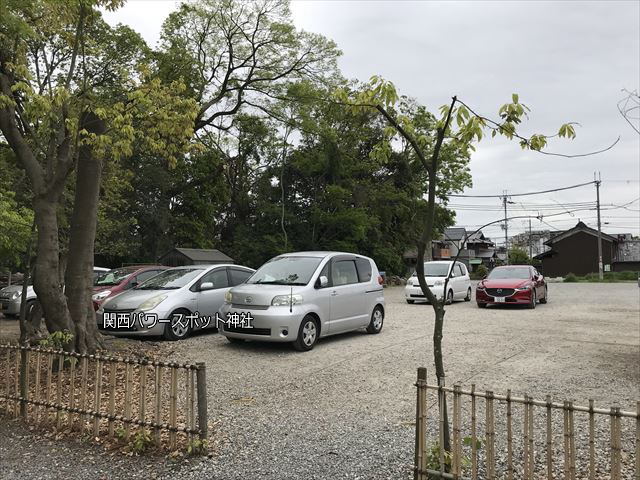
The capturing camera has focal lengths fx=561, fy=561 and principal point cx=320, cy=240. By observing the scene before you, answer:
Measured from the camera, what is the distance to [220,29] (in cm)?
2253

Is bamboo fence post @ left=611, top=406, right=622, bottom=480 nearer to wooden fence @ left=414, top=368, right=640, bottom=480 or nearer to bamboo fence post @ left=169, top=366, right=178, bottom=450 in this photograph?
wooden fence @ left=414, top=368, right=640, bottom=480

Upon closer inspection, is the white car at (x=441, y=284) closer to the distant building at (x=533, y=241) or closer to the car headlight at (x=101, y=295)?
the car headlight at (x=101, y=295)

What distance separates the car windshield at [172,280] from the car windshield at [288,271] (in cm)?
176

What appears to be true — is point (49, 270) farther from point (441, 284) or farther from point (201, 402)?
point (441, 284)

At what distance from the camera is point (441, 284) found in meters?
18.9

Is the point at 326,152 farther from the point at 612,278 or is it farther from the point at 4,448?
the point at 4,448

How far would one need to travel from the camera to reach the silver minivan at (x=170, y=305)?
10.2m

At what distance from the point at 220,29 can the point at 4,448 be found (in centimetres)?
2055

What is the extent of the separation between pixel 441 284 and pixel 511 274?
2.38 meters

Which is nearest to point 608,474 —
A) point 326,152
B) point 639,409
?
point 639,409

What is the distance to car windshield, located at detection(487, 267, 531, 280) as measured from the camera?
18531 mm

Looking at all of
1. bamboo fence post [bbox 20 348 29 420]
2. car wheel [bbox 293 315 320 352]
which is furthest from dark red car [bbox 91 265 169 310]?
bamboo fence post [bbox 20 348 29 420]

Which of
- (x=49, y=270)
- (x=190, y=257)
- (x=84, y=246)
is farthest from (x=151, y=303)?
(x=190, y=257)

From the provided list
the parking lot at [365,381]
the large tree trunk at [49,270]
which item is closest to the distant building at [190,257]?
the parking lot at [365,381]
